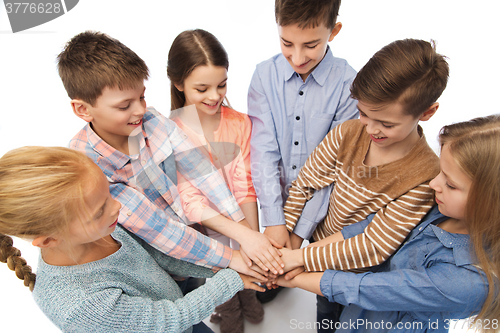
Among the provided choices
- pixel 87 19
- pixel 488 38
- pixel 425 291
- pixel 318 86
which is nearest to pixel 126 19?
pixel 87 19

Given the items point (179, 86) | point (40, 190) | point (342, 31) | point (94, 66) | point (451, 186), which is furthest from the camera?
point (342, 31)

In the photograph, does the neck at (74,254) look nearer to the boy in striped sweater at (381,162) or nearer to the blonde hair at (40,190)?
the blonde hair at (40,190)

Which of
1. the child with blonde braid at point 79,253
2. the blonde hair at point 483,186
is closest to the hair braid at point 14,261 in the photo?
the child with blonde braid at point 79,253

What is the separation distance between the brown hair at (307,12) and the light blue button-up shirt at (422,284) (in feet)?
1.79

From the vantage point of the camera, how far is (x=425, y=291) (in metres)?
0.72

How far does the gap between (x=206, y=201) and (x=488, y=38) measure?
1.55m

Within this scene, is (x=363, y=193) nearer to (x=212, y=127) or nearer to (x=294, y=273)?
(x=294, y=273)

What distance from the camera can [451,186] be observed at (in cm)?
67

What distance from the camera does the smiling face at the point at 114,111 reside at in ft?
2.70

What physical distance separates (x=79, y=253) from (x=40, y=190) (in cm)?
19

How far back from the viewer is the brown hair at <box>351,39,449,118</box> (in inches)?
28.0

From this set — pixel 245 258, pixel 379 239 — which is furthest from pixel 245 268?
pixel 379 239

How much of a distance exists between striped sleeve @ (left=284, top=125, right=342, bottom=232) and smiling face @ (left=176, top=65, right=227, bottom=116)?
0.33 m

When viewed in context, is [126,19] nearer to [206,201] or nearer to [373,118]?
[206,201]
